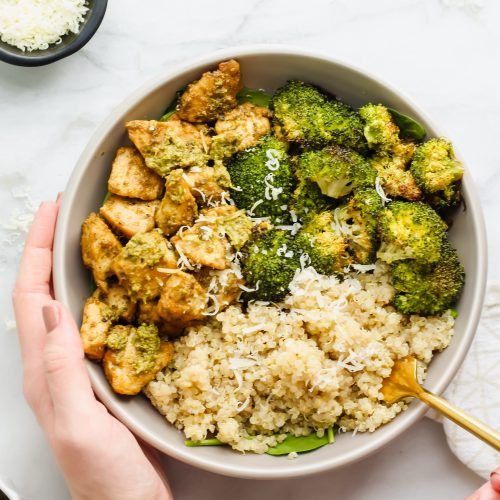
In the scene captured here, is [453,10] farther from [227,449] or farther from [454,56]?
[227,449]

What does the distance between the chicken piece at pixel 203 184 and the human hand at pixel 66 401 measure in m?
0.57

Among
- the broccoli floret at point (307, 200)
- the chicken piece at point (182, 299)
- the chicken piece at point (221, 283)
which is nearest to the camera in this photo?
the chicken piece at point (182, 299)

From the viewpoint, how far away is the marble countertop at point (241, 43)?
302 cm

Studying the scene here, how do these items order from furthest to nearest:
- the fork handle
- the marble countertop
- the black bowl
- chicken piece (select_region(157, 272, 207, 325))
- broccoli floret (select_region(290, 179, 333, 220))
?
the marble countertop < the black bowl < broccoli floret (select_region(290, 179, 333, 220)) < chicken piece (select_region(157, 272, 207, 325)) < the fork handle

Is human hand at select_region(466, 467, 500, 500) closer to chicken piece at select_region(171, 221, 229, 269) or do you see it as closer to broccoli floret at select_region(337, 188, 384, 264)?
broccoli floret at select_region(337, 188, 384, 264)

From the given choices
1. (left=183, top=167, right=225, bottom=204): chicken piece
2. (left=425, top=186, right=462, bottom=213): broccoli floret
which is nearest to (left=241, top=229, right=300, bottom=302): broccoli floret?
(left=183, top=167, right=225, bottom=204): chicken piece

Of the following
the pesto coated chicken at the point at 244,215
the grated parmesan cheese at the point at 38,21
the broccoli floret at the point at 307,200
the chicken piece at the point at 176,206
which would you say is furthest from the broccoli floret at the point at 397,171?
the grated parmesan cheese at the point at 38,21

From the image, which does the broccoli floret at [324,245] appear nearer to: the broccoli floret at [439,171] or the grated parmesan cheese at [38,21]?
the broccoli floret at [439,171]

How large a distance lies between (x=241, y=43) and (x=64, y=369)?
160 centimetres

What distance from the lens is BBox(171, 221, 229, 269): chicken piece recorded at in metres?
2.57

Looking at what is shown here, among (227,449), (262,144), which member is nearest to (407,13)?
(262,144)

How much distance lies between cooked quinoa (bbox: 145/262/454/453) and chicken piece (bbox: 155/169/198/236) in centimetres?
38

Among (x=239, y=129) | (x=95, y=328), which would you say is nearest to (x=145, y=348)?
(x=95, y=328)

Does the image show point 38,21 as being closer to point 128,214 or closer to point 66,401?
point 128,214
